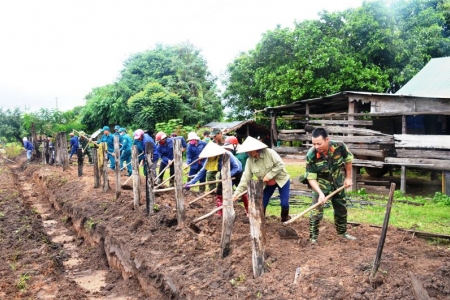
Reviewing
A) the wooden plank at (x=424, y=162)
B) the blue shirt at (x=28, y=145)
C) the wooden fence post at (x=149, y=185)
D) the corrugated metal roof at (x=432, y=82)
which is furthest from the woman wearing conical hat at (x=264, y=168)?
the blue shirt at (x=28, y=145)

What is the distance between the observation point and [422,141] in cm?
1098

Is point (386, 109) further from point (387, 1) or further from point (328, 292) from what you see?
point (387, 1)

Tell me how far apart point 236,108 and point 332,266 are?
77.4ft

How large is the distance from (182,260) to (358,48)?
1848 cm

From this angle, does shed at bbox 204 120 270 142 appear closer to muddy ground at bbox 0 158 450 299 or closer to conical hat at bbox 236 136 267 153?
muddy ground at bbox 0 158 450 299

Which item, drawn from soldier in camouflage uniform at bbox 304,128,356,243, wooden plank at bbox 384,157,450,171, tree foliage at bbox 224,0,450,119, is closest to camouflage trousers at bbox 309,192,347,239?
soldier in camouflage uniform at bbox 304,128,356,243

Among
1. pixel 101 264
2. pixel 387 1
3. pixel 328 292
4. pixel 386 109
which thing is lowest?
pixel 101 264

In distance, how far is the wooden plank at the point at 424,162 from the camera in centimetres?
1054

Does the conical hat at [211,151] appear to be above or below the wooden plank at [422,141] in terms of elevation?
above

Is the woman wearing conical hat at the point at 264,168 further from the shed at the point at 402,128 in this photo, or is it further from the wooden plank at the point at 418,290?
the shed at the point at 402,128

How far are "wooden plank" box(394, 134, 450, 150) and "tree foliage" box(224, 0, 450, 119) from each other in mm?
8607

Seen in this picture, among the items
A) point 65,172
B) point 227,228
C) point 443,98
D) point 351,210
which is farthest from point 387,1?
point 227,228

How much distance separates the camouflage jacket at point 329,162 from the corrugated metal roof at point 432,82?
983 cm

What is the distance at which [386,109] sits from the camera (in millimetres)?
12000
